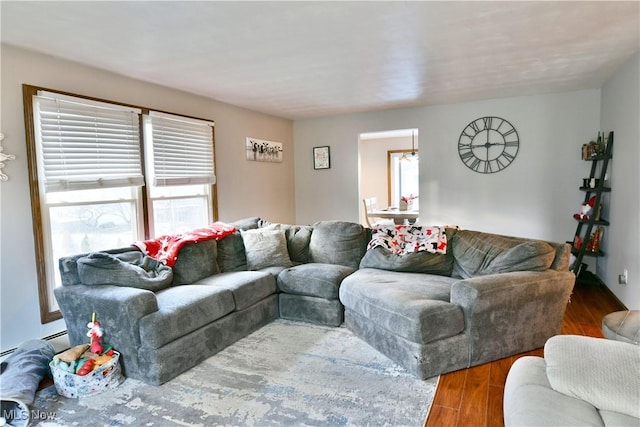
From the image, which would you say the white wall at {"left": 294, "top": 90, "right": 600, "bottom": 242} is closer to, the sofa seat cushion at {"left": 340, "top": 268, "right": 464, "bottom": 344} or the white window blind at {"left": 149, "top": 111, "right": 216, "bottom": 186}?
the white window blind at {"left": 149, "top": 111, "right": 216, "bottom": 186}

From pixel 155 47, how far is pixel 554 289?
11.1 feet

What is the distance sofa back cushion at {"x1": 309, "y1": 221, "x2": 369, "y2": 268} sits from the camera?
386cm

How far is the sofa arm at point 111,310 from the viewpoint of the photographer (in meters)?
2.43

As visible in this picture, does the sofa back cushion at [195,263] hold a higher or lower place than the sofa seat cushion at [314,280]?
higher

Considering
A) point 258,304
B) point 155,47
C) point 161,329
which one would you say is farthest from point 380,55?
point 161,329

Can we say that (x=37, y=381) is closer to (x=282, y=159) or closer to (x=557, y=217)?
(x=282, y=159)

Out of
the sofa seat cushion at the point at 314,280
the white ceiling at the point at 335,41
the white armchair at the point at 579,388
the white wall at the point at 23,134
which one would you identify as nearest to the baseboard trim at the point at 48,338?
the white wall at the point at 23,134

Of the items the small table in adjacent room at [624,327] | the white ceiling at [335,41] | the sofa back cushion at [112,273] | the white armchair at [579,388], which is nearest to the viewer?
the white armchair at [579,388]

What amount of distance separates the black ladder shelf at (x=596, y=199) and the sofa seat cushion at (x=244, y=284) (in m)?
3.42

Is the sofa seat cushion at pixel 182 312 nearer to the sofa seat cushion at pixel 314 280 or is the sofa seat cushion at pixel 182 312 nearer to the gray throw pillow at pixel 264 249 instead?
the sofa seat cushion at pixel 314 280

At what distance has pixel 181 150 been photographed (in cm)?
420

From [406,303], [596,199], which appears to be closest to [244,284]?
[406,303]

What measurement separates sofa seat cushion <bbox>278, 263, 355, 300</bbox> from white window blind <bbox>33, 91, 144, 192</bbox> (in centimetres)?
172

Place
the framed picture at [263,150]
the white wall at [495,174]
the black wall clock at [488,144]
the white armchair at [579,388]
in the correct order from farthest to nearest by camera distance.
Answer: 1. the framed picture at [263,150]
2. the black wall clock at [488,144]
3. the white wall at [495,174]
4. the white armchair at [579,388]
